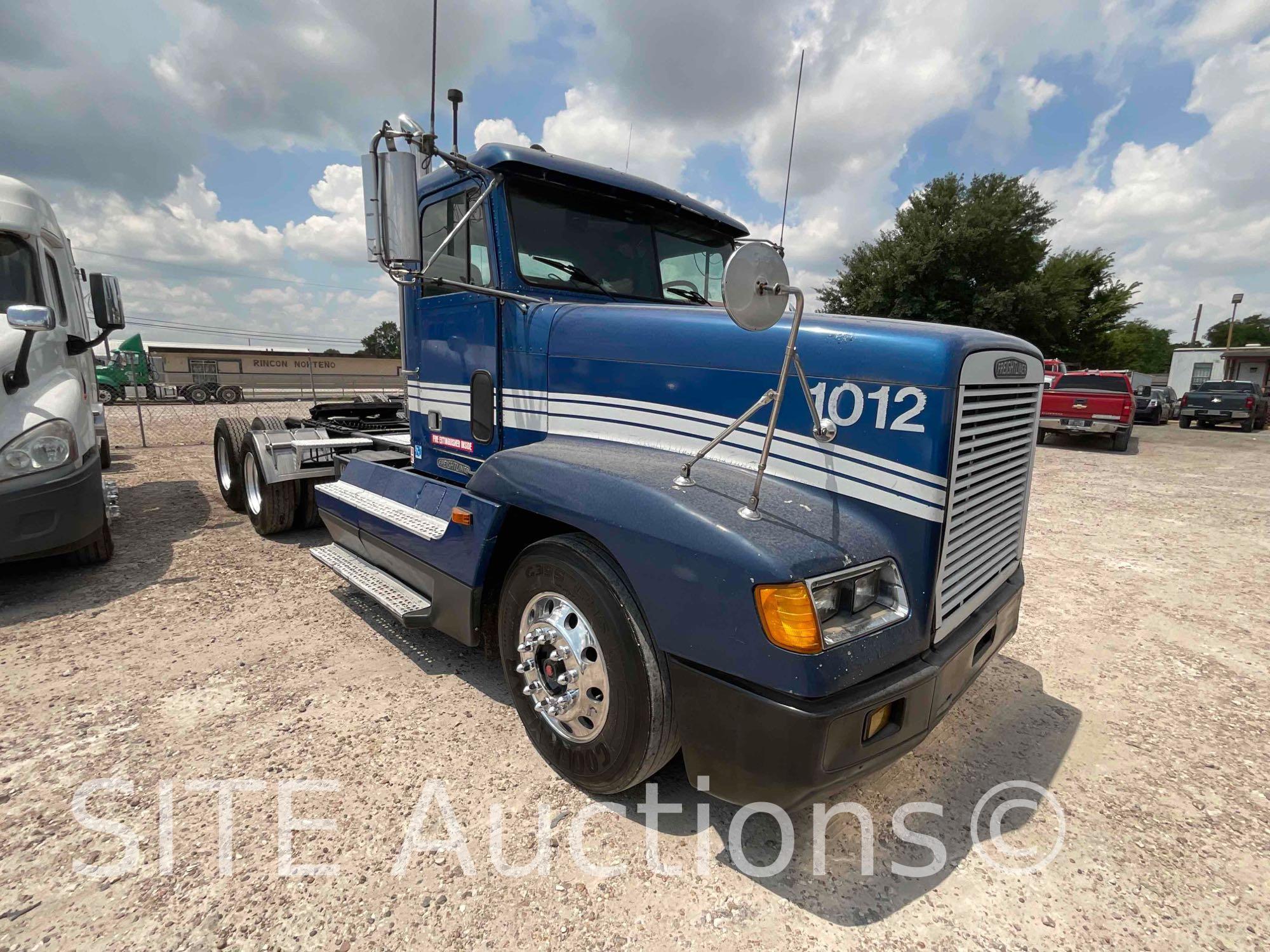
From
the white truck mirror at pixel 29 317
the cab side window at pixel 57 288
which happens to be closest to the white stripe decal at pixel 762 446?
the white truck mirror at pixel 29 317

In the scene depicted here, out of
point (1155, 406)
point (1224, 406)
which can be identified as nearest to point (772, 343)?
point (1224, 406)

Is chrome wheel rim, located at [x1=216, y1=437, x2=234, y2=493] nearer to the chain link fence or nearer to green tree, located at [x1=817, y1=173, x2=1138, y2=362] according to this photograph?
the chain link fence

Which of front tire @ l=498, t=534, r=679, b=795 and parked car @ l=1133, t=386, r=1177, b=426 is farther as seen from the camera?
parked car @ l=1133, t=386, r=1177, b=426

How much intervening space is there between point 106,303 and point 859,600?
243 inches

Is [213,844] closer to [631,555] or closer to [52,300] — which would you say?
[631,555]

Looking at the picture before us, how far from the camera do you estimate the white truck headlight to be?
1.90 m

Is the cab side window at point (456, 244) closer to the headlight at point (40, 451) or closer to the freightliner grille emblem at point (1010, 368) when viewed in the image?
the freightliner grille emblem at point (1010, 368)

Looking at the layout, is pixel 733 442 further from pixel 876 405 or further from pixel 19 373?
pixel 19 373

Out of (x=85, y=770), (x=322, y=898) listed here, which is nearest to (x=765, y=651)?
(x=322, y=898)

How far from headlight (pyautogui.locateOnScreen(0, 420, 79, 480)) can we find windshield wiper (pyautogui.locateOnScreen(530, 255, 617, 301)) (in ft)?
12.1

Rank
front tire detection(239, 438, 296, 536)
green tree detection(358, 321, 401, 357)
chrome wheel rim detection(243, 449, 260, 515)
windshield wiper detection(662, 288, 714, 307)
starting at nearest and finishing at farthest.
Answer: windshield wiper detection(662, 288, 714, 307)
front tire detection(239, 438, 296, 536)
chrome wheel rim detection(243, 449, 260, 515)
green tree detection(358, 321, 401, 357)

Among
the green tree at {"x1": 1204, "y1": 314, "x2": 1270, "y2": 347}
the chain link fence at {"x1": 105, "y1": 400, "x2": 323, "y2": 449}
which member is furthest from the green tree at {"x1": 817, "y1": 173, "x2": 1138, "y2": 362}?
the green tree at {"x1": 1204, "y1": 314, "x2": 1270, "y2": 347}

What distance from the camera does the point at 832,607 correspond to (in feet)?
6.50

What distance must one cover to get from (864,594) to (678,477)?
0.74m
